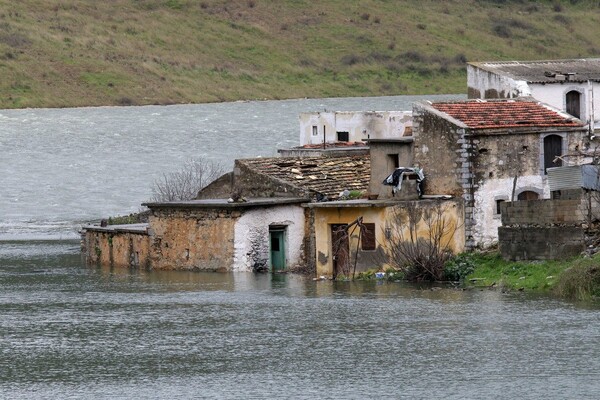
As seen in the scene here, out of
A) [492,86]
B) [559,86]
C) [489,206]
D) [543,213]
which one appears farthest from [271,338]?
[492,86]

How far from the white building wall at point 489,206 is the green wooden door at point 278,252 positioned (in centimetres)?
538

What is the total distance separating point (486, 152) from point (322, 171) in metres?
6.61

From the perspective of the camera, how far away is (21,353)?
3253 cm

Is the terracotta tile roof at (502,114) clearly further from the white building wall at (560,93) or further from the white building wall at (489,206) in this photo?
the white building wall at (560,93)

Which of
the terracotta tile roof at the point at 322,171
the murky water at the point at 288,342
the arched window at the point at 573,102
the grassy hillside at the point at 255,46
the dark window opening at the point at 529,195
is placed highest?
the grassy hillside at the point at 255,46

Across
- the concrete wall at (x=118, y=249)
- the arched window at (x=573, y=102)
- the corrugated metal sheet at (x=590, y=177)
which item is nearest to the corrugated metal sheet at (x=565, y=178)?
the corrugated metal sheet at (x=590, y=177)

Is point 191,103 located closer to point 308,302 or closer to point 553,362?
point 308,302

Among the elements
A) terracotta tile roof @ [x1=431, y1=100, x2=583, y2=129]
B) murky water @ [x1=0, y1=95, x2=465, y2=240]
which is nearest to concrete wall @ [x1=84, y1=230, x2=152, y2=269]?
terracotta tile roof @ [x1=431, y1=100, x2=583, y2=129]

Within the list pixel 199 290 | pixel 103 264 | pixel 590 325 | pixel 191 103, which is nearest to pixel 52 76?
pixel 191 103

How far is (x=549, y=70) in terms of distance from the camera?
4809cm

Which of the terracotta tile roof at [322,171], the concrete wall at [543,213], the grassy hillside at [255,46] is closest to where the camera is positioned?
the concrete wall at [543,213]

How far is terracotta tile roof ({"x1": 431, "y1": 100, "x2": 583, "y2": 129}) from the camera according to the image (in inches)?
1640

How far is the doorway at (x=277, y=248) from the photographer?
4406 cm

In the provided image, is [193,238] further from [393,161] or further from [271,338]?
[271,338]
